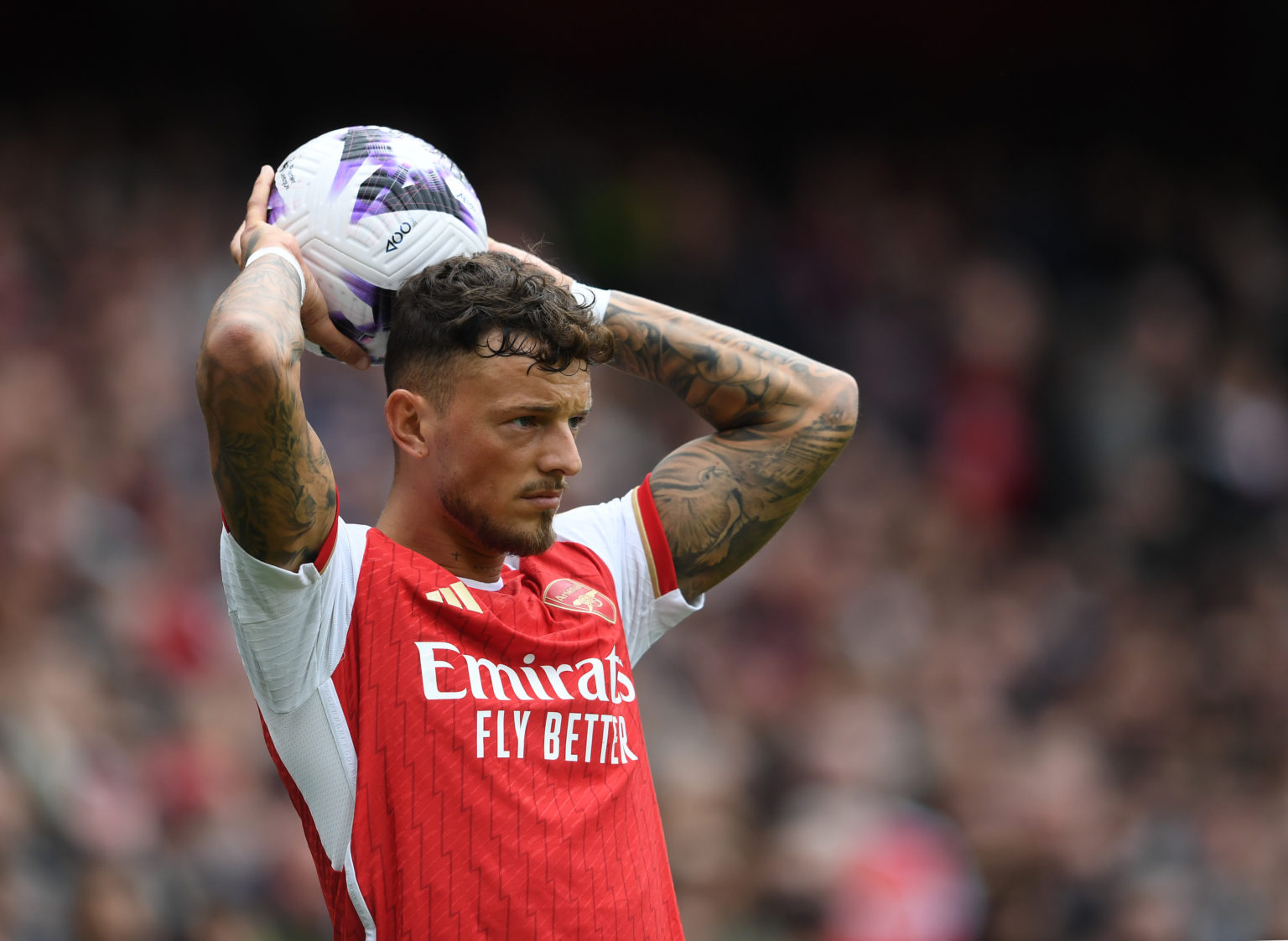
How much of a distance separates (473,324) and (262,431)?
48cm

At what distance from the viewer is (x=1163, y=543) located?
1002cm

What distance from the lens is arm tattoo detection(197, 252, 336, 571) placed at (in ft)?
6.96

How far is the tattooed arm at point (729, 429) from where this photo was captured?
293 cm

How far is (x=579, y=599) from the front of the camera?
270cm

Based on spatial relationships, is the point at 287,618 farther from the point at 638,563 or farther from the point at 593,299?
the point at 593,299

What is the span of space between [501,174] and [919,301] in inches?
130

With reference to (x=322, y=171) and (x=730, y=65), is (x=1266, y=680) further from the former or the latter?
(x=322, y=171)

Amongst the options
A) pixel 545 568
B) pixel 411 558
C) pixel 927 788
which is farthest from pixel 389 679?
pixel 927 788

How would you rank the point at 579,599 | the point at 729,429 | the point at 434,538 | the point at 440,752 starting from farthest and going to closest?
the point at 729,429, the point at 579,599, the point at 434,538, the point at 440,752

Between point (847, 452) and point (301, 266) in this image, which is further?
point (847, 452)

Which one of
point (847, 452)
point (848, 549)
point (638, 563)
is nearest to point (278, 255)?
point (638, 563)

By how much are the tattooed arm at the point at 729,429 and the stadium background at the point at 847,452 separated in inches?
134

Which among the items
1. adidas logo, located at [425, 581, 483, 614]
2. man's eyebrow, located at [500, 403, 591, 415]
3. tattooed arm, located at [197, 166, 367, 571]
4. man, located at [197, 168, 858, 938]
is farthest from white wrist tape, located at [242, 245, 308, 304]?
adidas logo, located at [425, 581, 483, 614]

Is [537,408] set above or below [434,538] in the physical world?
above
